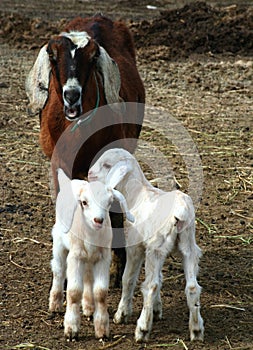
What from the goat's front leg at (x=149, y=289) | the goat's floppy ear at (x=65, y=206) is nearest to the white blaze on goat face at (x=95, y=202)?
the goat's floppy ear at (x=65, y=206)

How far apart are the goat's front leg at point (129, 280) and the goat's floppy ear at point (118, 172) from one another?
458mm

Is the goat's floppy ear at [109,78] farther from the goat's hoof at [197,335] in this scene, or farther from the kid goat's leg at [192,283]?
the goat's hoof at [197,335]

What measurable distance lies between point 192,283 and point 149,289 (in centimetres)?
27

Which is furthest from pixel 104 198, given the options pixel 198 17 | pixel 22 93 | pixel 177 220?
pixel 198 17

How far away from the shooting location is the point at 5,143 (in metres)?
9.99

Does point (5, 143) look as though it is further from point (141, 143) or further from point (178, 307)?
point (178, 307)

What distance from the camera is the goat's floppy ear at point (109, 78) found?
627cm

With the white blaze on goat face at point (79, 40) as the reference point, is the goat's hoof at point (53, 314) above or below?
below

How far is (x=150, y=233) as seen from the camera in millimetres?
5434

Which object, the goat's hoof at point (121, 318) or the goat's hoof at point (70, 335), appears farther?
the goat's hoof at point (121, 318)

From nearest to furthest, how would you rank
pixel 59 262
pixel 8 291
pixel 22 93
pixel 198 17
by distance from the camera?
pixel 59 262 < pixel 8 291 < pixel 22 93 < pixel 198 17

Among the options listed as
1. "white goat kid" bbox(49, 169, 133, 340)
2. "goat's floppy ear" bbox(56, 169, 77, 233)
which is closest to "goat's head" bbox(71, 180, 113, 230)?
"white goat kid" bbox(49, 169, 133, 340)

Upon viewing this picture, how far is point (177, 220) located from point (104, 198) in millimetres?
481

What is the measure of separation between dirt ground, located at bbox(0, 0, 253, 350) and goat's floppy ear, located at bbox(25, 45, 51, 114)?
1.31m
